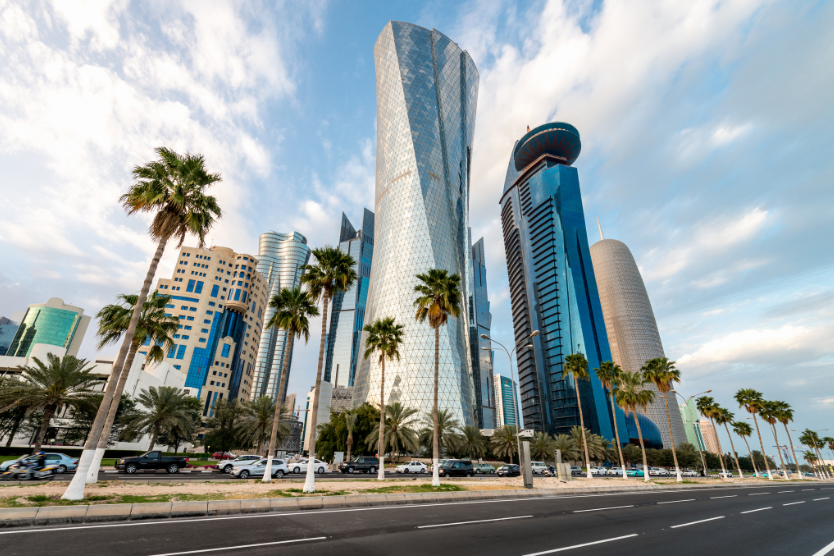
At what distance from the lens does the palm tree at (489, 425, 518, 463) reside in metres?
62.5

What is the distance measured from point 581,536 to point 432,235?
7086 centimetres

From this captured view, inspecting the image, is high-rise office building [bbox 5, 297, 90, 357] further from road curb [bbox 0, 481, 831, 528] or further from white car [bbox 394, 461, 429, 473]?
road curb [bbox 0, 481, 831, 528]

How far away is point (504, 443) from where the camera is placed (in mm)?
63969

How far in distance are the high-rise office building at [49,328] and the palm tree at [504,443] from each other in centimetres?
19658

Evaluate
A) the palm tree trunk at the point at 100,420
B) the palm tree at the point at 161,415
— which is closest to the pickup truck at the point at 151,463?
the palm tree trunk at the point at 100,420

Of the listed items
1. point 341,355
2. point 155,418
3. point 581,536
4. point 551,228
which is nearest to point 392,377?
point 155,418

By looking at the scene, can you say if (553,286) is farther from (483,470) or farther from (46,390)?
(46,390)

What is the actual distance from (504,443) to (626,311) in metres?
136

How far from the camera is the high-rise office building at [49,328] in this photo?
171 m

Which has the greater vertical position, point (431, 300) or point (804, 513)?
point (431, 300)

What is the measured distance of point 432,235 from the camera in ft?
259

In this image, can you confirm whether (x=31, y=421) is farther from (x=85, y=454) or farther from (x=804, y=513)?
(x=804, y=513)

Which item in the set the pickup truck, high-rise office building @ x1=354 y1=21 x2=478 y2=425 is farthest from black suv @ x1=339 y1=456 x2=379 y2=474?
high-rise office building @ x1=354 y1=21 x2=478 y2=425

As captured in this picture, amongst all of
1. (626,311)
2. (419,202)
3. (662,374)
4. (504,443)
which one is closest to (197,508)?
(662,374)
